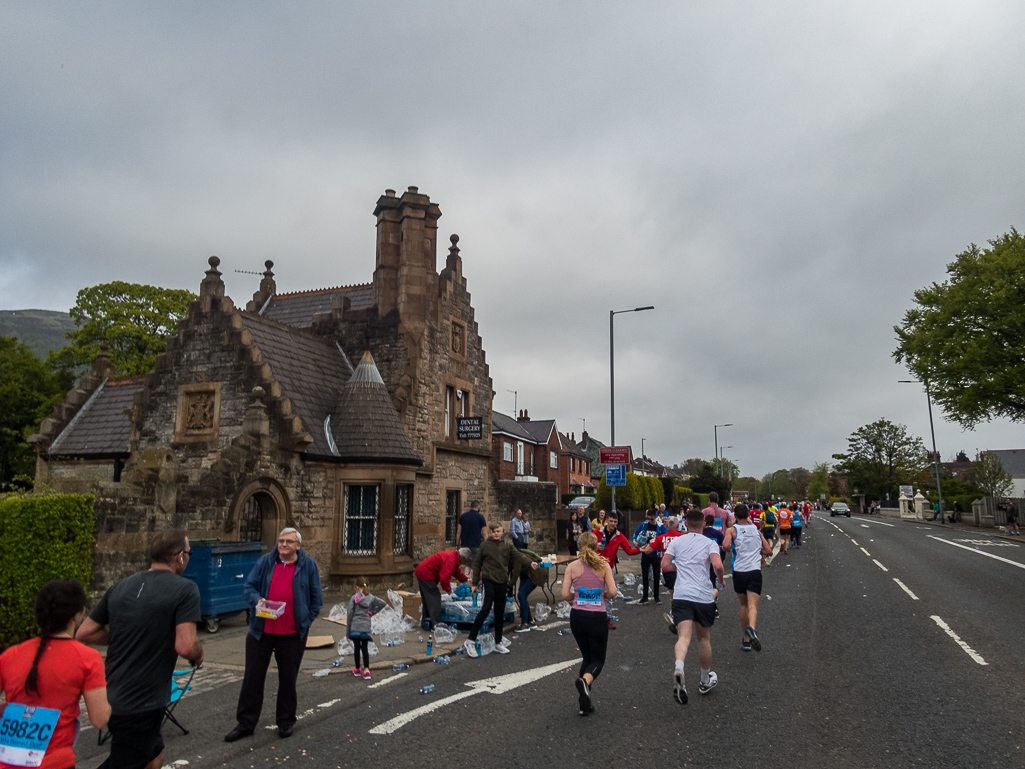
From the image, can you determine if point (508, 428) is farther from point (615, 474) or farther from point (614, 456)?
point (614, 456)

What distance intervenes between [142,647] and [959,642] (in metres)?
10.0

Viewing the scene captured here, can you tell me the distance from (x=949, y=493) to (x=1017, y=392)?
37.7 m

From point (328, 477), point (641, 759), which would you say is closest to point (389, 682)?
point (641, 759)

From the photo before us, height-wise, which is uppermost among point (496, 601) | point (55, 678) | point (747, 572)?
point (55, 678)

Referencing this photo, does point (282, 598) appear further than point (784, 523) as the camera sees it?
No

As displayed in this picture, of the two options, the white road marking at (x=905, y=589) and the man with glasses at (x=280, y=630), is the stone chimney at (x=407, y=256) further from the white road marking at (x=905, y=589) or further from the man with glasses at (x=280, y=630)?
the man with glasses at (x=280, y=630)

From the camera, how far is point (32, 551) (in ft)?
30.9

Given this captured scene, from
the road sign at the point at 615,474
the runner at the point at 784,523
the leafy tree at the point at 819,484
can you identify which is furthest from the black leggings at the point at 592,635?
the leafy tree at the point at 819,484

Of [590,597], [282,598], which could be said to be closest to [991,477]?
[590,597]

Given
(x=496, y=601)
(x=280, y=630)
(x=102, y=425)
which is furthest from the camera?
(x=102, y=425)

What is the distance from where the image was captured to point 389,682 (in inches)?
314

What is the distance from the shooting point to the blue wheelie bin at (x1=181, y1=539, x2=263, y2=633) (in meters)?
10.8

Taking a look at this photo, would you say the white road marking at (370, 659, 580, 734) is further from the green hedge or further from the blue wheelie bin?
the green hedge

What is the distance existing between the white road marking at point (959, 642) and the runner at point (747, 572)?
8.18 ft
